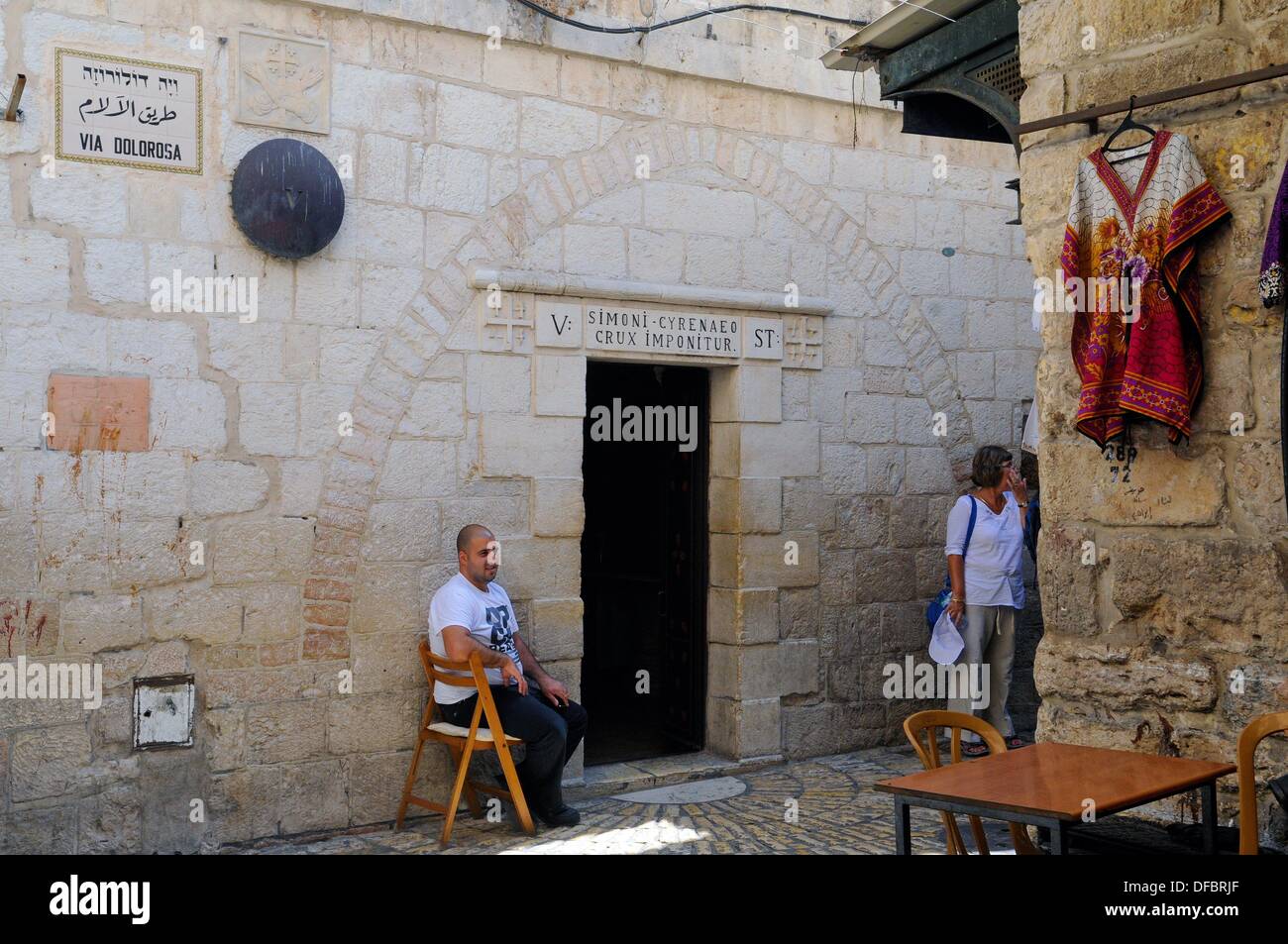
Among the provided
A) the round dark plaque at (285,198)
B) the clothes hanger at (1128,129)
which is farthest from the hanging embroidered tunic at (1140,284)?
the round dark plaque at (285,198)

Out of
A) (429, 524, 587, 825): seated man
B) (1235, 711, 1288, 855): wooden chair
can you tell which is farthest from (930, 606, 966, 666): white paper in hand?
(1235, 711, 1288, 855): wooden chair

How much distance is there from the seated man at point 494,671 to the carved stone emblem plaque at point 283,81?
6.05 ft

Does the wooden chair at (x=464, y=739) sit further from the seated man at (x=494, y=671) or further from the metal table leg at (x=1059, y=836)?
the metal table leg at (x=1059, y=836)

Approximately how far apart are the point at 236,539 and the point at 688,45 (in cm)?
320

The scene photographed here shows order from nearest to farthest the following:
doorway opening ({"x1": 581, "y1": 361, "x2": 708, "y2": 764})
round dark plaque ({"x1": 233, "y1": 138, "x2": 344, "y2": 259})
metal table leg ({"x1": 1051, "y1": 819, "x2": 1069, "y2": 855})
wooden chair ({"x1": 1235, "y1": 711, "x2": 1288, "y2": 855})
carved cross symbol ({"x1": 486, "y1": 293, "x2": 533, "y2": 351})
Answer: metal table leg ({"x1": 1051, "y1": 819, "x2": 1069, "y2": 855}), wooden chair ({"x1": 1235, "y1": 711, "x2": 1288, "y2": 855}), round dark plaque ({"x1": 233, "y1": 138, "x2": 344, "y2": 259}), carved cross symbol ({"x1": 486, "y1": 293, "x2": 533, "y2": 351}), doorway opening ({"x1": 581, "y1": 361, "x2": 708, "y2": 764})

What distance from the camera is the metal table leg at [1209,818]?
3080mm

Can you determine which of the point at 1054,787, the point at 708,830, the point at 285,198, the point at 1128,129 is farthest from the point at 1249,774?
the point at 285,198

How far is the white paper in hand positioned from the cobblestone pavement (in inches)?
24.8

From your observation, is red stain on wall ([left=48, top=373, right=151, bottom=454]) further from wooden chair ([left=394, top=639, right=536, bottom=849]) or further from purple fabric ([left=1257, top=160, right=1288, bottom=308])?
purple fabric ([left=1257, top=160, right=1288, bottom=308])

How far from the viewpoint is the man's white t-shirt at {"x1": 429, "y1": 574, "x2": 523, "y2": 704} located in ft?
17.0

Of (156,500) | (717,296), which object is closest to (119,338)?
(156,500)

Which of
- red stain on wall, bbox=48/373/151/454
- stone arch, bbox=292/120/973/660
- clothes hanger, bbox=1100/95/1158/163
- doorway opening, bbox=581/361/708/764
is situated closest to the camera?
clothes hanger, bbox=1100/95/1158/163
